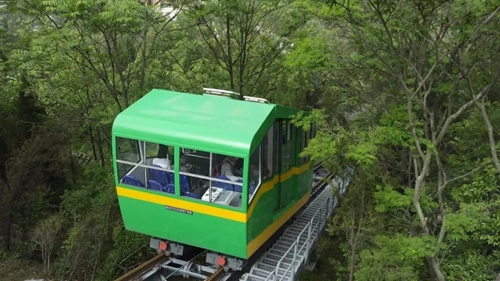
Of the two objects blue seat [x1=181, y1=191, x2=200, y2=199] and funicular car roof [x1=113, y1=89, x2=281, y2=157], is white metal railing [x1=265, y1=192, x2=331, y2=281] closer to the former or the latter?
blue seat [x1=181, y1=191, x2=200, y2=199]

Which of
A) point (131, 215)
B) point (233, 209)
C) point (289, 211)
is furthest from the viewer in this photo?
point (289, 211)

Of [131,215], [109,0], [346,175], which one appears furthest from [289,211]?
[109,0]

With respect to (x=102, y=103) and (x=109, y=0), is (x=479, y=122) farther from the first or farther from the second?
(x=102, y=103)

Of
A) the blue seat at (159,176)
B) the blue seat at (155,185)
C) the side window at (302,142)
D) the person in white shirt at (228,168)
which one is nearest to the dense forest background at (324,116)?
the side window at (302,142)

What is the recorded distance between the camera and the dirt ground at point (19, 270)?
10719 mm

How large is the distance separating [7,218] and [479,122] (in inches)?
517

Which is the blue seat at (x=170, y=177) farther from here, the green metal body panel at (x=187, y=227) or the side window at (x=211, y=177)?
the green metal body panel at (x=187, y=227)

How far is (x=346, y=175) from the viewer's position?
26.6 feet

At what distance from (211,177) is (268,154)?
1.46 m

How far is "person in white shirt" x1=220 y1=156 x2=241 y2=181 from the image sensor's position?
7543 mm

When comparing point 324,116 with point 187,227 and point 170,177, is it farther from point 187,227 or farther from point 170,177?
point 187,227

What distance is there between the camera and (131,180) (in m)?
8.38

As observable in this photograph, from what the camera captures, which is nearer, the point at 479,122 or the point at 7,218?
the point at 479,122

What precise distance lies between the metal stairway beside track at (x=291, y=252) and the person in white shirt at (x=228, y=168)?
2.18 metres
